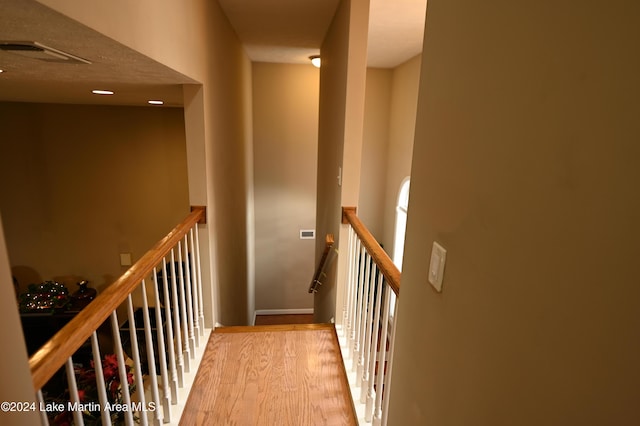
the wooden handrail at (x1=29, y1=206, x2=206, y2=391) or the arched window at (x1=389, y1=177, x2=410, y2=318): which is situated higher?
the wooden handrail at (x1=29, y1=206, x2=206, y2=391)

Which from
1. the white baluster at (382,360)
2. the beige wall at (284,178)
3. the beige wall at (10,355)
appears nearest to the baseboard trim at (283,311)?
the beige wall at (284,178)

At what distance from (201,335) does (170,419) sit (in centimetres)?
70

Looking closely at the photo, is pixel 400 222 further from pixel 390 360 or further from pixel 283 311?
pixel 390 360

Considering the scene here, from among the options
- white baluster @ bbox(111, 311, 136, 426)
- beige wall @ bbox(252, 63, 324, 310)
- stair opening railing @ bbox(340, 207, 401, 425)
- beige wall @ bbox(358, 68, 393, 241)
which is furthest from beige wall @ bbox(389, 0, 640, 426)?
beige wall @ bbox(358, 68, 393, 241)

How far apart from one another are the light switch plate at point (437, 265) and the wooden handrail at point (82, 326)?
97cm

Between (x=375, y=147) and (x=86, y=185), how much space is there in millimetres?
3961

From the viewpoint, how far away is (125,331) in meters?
3.34

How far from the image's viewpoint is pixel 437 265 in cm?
92

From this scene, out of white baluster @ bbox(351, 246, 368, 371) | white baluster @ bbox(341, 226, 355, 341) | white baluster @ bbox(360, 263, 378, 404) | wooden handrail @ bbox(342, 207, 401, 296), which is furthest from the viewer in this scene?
white baluster @ bbox(341, 226, 355, 341)

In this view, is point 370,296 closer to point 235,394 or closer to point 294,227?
point 235,394

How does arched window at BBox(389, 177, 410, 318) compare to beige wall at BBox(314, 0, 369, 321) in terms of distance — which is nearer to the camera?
beige wall at BBox(314, 0, 369, 321)

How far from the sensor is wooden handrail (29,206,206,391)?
822 millimetres

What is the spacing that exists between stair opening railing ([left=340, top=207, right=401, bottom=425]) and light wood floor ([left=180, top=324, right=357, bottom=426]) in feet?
0.47

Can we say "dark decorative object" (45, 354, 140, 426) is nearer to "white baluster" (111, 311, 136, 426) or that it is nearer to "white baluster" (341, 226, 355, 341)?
"white baluster" (111, 311, 136, 426)
